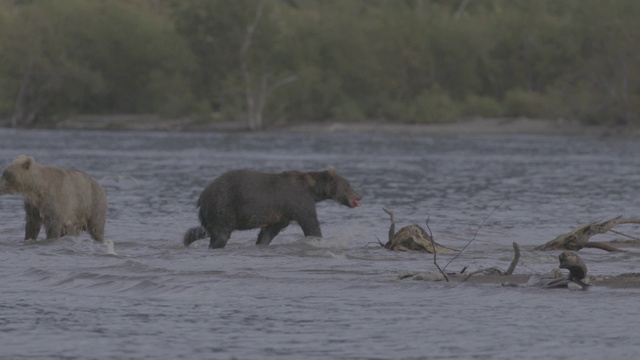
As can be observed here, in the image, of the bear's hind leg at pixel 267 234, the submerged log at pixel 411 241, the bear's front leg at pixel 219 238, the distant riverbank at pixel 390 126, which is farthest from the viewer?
the distant riverbank at pixel 390 126

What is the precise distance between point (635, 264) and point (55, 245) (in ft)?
21.2

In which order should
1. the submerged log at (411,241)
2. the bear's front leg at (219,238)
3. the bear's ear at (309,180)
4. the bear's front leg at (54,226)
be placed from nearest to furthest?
1. the bear's front leg at (54,226)
2. the bear's front leg at (219,238)
3. the submerged log at (411,241)
4. the bear's ear at (309,180)

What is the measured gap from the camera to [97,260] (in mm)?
16828

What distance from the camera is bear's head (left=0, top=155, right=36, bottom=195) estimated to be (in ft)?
56.6

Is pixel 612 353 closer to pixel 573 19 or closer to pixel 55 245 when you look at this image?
pixel 55 245

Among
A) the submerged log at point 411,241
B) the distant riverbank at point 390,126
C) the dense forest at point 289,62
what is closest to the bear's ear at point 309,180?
the submerged log at point 411,241

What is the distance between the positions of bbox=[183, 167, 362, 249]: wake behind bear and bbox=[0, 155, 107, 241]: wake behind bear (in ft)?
4.16

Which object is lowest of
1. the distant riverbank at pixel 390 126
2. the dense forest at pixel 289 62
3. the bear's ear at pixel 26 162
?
the distant riverbank at pixel 390 126

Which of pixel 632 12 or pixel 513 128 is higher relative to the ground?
pixel 632 12

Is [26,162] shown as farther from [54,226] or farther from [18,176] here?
[54,226]

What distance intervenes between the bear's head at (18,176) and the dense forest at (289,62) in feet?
223

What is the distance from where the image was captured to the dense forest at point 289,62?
8900cm

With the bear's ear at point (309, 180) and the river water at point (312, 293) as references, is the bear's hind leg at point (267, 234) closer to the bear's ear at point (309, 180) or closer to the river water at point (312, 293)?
the river water at point (312, 293)

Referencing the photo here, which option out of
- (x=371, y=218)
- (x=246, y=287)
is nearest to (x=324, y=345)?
(x=246, y=287)
